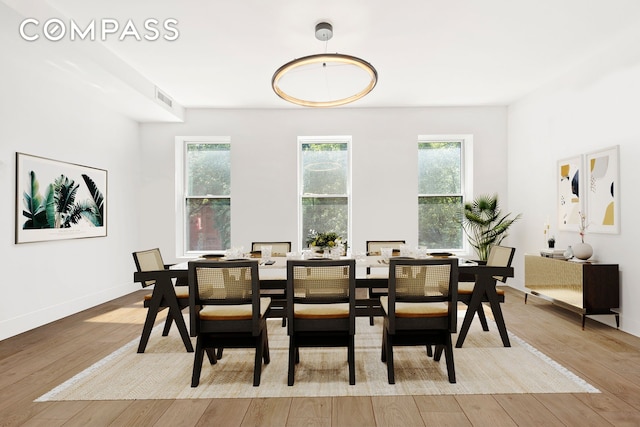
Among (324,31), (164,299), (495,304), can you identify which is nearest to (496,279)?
(495,304)

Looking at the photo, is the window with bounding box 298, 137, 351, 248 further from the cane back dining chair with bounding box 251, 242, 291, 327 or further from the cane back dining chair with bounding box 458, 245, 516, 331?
the cane back dining chair with bounding box 458, 245, 516, 331

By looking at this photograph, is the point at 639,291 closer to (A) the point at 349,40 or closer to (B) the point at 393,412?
(B) the point at 393,412

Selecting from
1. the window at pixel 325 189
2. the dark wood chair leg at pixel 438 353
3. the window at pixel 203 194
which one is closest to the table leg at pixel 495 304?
the dark wood chair leg at pixel 438 353

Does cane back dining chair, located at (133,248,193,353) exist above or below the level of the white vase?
below

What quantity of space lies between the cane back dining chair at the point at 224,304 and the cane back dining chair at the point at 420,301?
0.93m

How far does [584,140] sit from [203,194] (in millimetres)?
5689

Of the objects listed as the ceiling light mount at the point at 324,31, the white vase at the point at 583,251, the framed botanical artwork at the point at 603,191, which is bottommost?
the white vase at the point at 583,251

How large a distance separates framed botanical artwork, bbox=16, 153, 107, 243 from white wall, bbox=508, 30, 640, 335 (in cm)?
631

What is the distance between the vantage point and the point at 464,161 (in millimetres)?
6727

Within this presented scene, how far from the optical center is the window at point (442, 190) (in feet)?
21.9

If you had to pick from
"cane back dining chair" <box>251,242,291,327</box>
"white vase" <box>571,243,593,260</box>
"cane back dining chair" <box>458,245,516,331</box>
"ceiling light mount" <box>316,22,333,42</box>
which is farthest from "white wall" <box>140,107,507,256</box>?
"ceiling light mount" <box>316,22,333,42</box>

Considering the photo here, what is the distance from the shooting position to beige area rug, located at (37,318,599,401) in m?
2.62

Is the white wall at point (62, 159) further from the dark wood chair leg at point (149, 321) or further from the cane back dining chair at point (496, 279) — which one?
the cane back dining chair at point (496, 279)

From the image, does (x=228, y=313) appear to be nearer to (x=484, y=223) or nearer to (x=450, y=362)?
(x=450, y=362)
